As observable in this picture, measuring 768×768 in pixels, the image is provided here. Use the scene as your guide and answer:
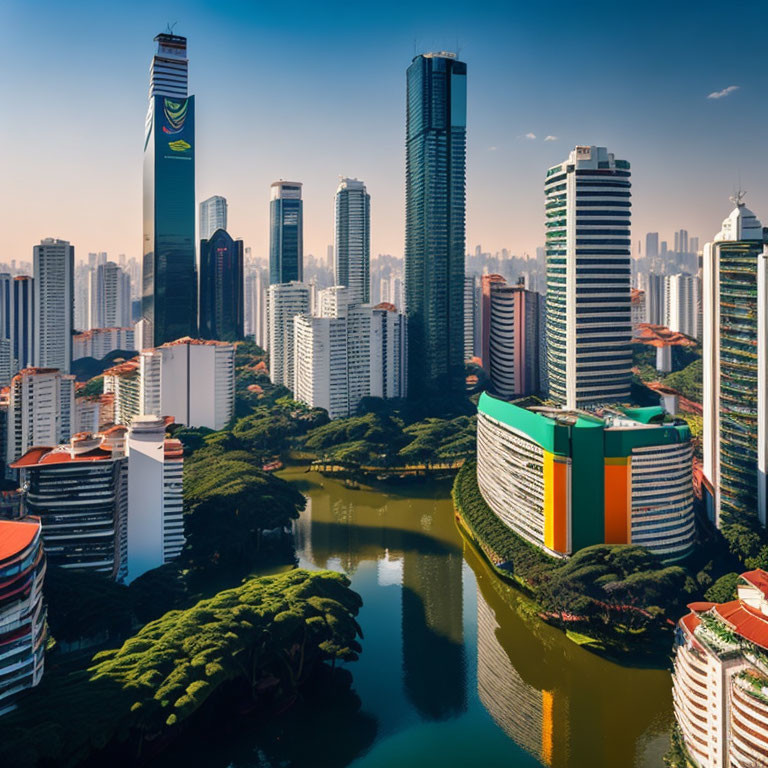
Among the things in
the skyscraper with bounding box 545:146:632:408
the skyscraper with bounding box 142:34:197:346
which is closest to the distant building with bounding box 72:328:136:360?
the skyscraper with bounding box 142:34:197:346

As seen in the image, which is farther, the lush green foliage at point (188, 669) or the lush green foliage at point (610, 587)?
the lush green foliage at point (610, 587)

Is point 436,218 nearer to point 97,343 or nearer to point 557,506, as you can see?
point 97,343

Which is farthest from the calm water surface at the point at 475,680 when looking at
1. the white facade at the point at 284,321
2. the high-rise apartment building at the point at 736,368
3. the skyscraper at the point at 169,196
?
the skyscraper at the point at 169,196

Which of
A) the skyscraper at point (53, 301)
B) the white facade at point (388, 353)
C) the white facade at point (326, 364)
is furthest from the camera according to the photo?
the skyscraper at point (53, 301)

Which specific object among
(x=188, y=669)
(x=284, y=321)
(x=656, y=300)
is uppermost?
(x=656, y=300)

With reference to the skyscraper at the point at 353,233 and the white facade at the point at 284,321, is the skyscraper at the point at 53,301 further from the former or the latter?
the skyscraper at the point at 353,233

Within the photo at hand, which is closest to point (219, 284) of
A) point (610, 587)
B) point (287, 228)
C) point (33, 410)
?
point (287, 228)
